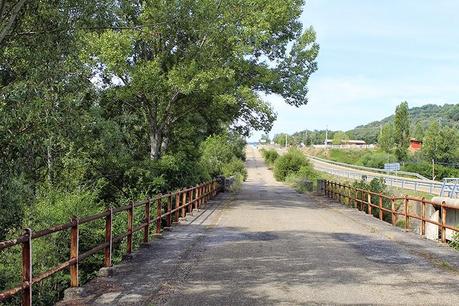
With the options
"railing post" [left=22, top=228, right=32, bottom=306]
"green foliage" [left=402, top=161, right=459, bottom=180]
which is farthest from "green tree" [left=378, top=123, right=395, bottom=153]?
"railing post" [left=22, top=228, right=32, bottom=306]

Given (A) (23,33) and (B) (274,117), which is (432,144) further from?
(A) (23,33)

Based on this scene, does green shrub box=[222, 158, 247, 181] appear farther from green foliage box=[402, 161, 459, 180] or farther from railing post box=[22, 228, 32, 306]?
railing post box=[22, 228, 32, 306]

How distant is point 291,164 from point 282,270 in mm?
58608

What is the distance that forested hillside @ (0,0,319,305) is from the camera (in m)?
8.73

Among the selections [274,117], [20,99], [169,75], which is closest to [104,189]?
[169,75]

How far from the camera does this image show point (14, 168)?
27.5 feet

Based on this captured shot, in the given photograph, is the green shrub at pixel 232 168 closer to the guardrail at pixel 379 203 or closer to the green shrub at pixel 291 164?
the green shrub at pixel 291 164

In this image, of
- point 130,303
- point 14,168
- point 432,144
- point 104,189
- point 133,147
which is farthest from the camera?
point 432,144

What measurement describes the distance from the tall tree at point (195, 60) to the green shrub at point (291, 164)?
116 ft

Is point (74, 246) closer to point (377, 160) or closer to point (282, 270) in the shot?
point (282, 270)

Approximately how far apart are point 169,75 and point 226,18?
388cm

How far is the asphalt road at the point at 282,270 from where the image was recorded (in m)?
7.23

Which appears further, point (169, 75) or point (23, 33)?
point (169, 75)

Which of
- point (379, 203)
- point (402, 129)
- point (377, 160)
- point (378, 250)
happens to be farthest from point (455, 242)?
point (402, 129)
